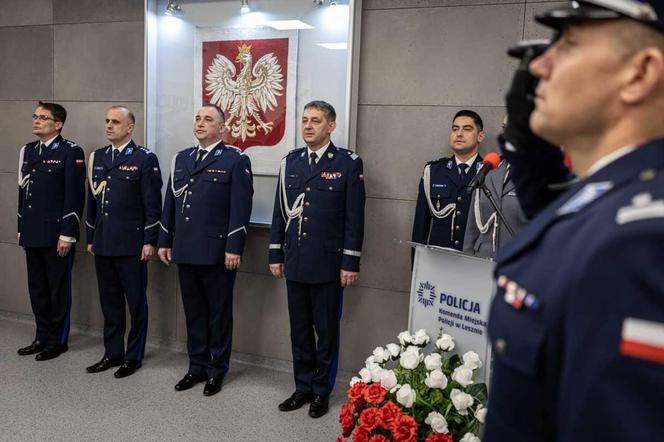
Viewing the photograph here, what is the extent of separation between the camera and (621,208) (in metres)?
0.62

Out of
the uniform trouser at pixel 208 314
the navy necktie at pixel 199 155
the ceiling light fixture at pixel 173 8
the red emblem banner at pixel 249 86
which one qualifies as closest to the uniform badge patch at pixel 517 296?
the uniform trouser at pixel 208 314

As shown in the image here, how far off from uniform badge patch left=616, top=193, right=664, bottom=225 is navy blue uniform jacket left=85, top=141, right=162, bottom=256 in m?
3.46

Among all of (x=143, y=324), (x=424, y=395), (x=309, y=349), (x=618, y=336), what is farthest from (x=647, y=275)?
(x=143, y=324)

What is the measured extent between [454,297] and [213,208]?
176 cm

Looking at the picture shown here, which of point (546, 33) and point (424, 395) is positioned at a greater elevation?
point (546, 33)

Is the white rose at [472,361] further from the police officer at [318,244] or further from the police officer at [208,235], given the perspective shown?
the police officer at [208,235]

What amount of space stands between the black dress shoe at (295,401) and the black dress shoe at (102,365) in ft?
4.21

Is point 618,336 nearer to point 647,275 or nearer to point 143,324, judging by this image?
point 647,275

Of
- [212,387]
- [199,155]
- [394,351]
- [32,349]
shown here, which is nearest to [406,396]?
[394,351]

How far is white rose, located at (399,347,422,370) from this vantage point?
83.0 inches

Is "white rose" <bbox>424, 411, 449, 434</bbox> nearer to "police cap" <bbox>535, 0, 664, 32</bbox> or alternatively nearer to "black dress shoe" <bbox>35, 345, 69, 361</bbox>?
"police cap" <bbox>535, 0, 664, 32</bbox>

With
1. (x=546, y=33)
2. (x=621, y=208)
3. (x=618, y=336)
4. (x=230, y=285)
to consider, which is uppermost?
(x=546, y=33)

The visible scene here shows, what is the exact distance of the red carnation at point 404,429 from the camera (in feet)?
6.18

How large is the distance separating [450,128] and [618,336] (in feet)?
9.97
